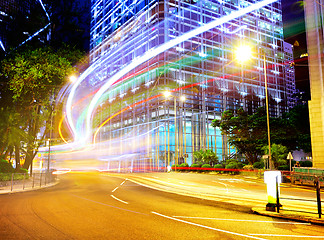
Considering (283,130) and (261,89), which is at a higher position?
(261,89)

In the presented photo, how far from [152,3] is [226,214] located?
54441mm

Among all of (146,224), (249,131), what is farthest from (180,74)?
(146,224)

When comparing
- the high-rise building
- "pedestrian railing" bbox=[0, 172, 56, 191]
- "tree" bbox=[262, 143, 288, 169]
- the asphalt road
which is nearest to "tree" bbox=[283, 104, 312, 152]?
"tree" bbox=[262, 143, 288, 169]

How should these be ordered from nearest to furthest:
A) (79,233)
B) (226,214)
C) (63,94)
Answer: (79,233) → (226,214) → (63,94)

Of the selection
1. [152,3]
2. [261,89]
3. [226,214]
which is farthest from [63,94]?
[261,89]

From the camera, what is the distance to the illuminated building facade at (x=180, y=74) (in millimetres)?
55812

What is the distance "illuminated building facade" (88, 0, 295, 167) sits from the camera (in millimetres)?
55812

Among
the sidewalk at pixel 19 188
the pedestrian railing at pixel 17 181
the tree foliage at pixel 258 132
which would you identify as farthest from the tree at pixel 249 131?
the sidewalk at pixel 19 188

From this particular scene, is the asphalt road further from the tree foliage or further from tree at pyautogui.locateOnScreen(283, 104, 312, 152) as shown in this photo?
tree at pyautogui.locateOnScreen(283, 104, 312, 152)

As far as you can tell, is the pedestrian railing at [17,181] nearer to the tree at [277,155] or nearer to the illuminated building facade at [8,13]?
the illuminated building facade at [8,13]

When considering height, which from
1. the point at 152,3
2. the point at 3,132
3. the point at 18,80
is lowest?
the point at 3,132

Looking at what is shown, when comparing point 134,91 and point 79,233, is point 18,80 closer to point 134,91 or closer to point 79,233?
point 79,233

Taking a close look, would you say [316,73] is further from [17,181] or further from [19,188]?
[17,181]

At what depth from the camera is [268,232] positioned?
747 centimetres
